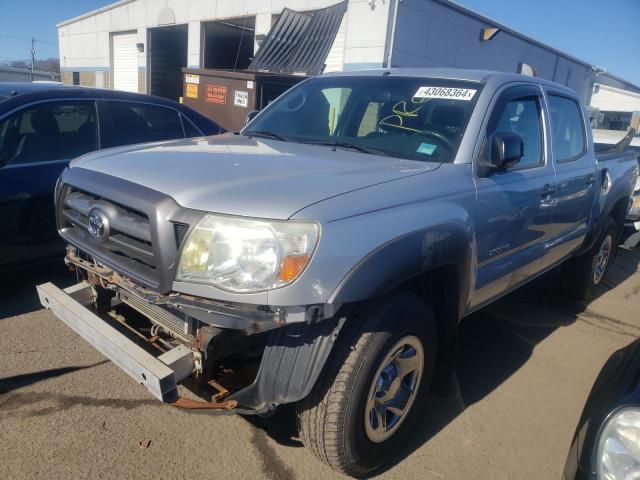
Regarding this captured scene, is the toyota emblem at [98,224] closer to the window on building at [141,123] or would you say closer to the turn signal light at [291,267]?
the turn signal light at [291,267]

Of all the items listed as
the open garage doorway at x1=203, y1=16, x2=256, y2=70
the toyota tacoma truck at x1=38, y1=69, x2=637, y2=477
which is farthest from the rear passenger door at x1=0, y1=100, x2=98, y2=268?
the open garage doorway at x1=203, y1=16, x2=256, y2=70

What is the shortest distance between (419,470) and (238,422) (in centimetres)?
102

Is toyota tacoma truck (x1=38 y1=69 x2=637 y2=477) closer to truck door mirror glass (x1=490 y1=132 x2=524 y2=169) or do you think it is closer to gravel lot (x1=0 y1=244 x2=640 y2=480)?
truck door mirror glass (x1=490 y1=132 x2=524 y2=169)

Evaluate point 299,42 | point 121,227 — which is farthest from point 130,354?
point 299,42

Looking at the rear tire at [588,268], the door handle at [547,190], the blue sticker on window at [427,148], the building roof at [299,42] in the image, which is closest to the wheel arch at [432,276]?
the blue sticker on window at [427,148]

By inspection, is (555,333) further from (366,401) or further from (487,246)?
(366,401)

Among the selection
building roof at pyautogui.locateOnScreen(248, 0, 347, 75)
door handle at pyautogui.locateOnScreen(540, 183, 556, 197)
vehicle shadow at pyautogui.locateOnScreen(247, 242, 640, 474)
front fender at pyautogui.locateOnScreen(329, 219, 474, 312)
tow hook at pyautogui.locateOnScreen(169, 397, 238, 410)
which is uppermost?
building roof at pyautogui.locateOnScreen(248, 0, 347, 75)

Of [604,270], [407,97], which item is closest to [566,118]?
[407,97]

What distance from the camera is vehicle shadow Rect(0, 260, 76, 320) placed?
155 inches

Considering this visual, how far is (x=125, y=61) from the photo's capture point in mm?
20812

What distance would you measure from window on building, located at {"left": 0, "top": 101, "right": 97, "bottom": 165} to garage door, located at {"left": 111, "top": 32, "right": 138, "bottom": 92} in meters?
17.6

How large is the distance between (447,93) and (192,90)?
694 cm

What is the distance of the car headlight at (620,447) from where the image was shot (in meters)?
1.49

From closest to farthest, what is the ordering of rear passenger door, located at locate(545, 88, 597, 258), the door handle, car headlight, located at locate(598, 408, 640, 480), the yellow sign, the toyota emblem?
car headlight, located at locate(598, 408, 640, 480) → the toyota emblem → the door handle → rear passenger door, located at locate(545, 88, 597, 258) → the yellow sign
